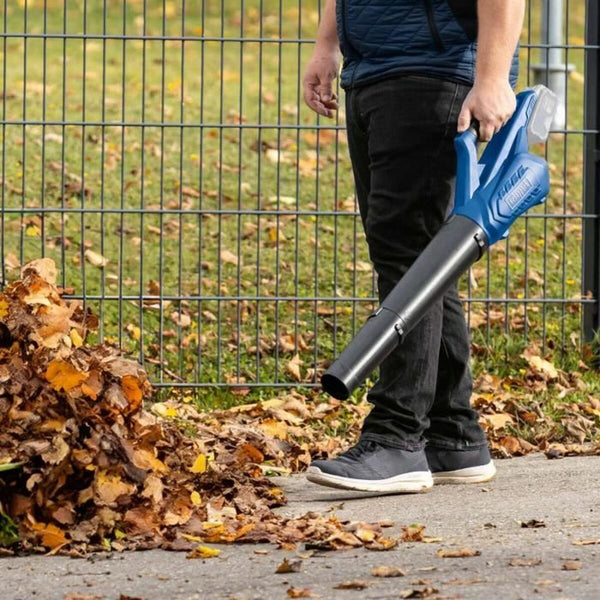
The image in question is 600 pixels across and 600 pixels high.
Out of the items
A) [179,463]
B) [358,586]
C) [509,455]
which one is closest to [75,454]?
[179,463]

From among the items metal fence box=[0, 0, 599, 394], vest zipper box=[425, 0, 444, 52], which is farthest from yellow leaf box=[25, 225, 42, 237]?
vest zipper box=[425, 0, 444, 52]

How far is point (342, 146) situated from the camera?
9875mm

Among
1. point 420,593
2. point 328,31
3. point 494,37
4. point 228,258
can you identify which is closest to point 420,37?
point 494,37

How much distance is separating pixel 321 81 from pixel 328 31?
158 mm

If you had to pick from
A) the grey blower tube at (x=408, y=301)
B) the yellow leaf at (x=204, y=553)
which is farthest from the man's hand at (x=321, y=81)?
the yellow leaf at (x=204, y=553)

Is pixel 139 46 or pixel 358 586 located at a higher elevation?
pixel 139 46

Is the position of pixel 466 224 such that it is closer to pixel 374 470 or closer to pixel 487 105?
pixel 487 105

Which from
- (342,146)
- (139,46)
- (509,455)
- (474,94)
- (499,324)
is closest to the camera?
(474,94)

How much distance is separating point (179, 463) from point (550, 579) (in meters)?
1.31

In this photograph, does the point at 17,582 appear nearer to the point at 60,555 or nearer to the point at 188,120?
the point at 60,555

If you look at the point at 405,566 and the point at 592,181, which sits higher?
the point at 592,181

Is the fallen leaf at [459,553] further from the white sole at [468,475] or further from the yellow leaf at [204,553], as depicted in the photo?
the white sole at [468,475]

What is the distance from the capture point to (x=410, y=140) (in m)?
4.02

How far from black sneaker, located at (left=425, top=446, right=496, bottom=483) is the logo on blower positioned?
853 mm
